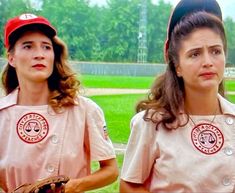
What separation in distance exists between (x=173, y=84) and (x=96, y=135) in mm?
380

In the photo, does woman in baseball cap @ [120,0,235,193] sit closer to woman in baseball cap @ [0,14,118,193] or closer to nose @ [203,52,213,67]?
nose @ [203,52,213,67]

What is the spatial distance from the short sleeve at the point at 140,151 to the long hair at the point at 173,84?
3 centimetres

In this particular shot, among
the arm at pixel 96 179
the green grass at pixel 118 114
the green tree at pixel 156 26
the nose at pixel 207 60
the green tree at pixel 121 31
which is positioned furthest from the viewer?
the green tree at pixel 121 31

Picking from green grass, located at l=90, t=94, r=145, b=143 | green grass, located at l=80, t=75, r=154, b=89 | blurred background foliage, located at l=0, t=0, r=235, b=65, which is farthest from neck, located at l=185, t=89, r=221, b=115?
blurred background foliage, located at l=0, t=0, r=235, b=65

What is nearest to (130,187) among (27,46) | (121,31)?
(27,46)

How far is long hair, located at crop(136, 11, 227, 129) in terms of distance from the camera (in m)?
1.51

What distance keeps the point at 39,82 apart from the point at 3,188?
396 millimetres

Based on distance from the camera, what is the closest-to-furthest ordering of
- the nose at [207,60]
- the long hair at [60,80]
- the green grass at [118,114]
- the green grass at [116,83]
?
the nose at [207,60]
the long hair at [60,80]
the green grass at [118,114]
the green grass at [116,83]

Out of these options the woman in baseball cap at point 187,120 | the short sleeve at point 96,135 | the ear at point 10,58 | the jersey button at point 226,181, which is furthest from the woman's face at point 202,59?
the ear at point 10,58

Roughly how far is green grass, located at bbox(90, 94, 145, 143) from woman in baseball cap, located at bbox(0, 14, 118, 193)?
7.08ft

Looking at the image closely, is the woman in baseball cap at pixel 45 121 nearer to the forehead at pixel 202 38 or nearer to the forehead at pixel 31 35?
the forehead at pixel 31 35

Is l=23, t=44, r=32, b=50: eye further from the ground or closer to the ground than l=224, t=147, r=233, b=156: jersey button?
further from the ground

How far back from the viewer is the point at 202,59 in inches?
57.1

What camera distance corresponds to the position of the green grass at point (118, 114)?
6781 millimetres
